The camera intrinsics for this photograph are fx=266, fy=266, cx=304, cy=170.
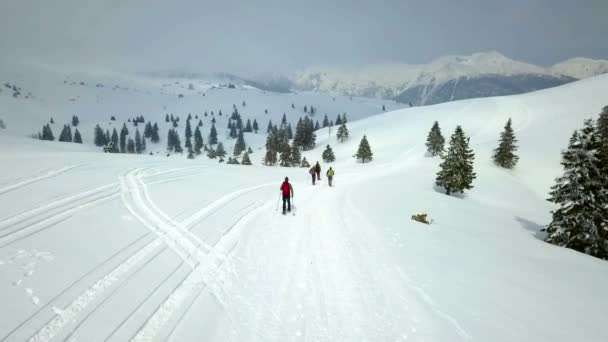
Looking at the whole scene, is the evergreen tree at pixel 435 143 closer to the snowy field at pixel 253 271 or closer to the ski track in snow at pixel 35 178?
the snowy field at pixel 253 271

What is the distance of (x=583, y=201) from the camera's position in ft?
54.0

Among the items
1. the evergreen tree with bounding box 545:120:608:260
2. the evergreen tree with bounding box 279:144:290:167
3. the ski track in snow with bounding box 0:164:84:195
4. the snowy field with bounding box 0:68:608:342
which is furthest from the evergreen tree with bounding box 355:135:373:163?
the ski track in snow with bounding box 0:164:84:195

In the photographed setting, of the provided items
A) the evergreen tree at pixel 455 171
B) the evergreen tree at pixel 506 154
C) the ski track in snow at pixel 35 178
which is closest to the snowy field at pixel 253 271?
the ski track in snow at pixel 35 178

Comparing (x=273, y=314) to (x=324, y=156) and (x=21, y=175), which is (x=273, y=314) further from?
(x=324, y=156)

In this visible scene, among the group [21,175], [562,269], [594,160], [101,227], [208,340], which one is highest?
[594,160]

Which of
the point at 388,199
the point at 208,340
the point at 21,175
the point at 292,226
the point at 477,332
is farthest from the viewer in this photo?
the point at 388,199

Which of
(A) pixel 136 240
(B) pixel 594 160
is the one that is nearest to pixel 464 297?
(A) pixel 136 240

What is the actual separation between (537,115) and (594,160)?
10169 centimetres

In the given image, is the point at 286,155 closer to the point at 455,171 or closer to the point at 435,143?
the point at 435,143

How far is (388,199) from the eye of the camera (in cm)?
2053

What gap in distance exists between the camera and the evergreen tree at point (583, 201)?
1593cm

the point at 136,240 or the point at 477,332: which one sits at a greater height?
the point at 136,240

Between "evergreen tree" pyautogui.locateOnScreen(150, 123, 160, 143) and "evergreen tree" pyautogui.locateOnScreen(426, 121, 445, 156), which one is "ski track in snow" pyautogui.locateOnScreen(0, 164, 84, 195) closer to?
"evergreen tree" pyautogui.locateOnScreen(426, 121, 445, 156)

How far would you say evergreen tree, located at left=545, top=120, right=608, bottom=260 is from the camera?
15.9 meters
